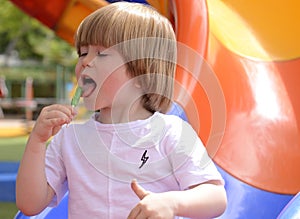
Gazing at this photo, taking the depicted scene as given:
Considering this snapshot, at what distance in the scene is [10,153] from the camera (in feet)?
17.2

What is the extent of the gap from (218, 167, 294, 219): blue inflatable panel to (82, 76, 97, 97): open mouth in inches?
26.3

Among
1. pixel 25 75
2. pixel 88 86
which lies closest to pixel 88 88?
pixel 88 86

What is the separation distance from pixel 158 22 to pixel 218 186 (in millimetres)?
335

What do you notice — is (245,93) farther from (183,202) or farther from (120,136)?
(183,202)

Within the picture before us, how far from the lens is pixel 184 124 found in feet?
3.98

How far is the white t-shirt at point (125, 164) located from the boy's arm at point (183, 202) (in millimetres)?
30

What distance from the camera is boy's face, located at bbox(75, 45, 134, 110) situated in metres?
1.16

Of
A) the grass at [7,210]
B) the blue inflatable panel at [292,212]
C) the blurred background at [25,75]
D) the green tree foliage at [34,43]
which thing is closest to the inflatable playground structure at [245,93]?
the blue inflatable panel at [292,212]

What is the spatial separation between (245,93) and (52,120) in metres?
0.95

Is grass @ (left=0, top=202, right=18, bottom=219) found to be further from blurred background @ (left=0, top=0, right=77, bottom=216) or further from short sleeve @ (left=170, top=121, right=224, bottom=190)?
short sleeve @ (left=170, top=121, right=224, bottom=190)

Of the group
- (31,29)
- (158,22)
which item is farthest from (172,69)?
(31,29)

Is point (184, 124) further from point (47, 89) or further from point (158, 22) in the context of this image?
point (47, 89)

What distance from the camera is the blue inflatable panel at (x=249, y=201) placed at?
5.49ft

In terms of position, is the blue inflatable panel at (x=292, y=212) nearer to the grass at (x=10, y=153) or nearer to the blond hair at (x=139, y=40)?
the blond hair at (x=139, y=40)
